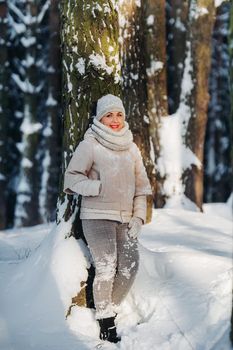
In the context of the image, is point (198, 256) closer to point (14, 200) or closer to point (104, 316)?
point (104, 316)

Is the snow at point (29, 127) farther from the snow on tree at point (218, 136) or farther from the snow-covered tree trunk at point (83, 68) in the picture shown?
the snow-covered tree trunk at point (83, 68)

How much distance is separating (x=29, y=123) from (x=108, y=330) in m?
11.0

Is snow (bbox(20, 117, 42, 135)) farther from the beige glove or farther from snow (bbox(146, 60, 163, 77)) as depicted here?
the beige glove

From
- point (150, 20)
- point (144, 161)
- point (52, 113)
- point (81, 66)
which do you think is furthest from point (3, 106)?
point (81, 66)

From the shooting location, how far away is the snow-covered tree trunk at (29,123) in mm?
14078

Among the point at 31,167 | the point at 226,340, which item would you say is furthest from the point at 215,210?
the point at 226,340

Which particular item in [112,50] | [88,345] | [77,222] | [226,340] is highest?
[112,50]

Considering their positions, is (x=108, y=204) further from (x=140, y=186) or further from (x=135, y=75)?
(x=135, y=75)

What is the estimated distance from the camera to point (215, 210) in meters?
11.2

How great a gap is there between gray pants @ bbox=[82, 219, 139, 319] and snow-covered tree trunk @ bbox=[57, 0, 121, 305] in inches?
17.8

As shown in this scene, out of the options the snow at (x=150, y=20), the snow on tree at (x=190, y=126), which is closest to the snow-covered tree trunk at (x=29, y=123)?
the snow at (x=150, y=20)

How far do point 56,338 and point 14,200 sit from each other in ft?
38.9

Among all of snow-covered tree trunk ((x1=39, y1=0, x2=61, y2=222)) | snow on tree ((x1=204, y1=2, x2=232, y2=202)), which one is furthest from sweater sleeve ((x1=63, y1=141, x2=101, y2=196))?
snow on tree ((x1=204, y1=2, x2=232, y2=202))

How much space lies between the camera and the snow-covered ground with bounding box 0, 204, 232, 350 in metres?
3.82
